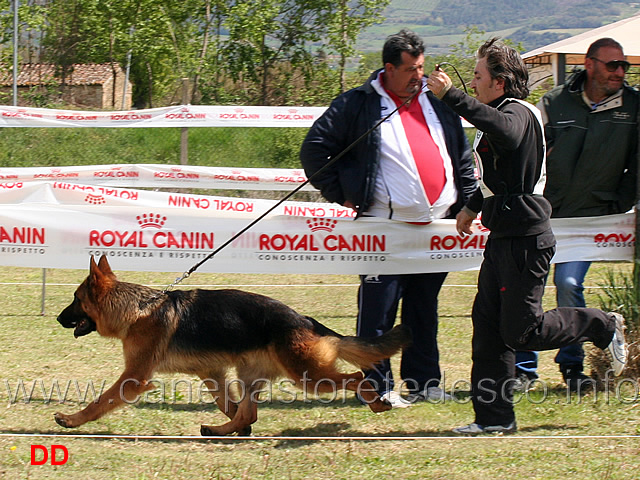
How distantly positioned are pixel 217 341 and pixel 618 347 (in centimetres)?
223

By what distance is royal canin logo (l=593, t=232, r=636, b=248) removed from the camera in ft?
16.7

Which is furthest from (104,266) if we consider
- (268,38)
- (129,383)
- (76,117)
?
(268,38)

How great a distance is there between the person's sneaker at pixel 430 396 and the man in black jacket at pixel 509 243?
720 millimetres

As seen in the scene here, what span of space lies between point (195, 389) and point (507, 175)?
8.42ft

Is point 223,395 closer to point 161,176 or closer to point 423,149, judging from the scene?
point 423,149

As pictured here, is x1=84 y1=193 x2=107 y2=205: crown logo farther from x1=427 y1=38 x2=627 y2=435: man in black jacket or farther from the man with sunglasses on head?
x1=427 y1=38 x2=627 y2=435: man in black jacket

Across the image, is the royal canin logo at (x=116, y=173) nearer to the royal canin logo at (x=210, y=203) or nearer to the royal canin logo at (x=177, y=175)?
the royal canin logo at (x=177, y=175)

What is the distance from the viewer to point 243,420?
4.52 meters

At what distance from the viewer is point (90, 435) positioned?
4301mm

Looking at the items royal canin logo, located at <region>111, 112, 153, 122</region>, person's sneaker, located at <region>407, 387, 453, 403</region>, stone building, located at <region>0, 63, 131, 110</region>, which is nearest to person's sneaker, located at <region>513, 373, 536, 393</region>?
person's sneaker, located at <region>407, 387, 453, 403</region>

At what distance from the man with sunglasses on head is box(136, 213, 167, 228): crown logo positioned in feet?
8.11

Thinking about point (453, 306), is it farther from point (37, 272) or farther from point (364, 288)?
point (37, 272)

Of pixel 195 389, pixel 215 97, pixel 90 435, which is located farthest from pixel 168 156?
pixel 90 435

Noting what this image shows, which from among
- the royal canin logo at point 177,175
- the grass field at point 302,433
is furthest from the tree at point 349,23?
the grass field at point 302,433
